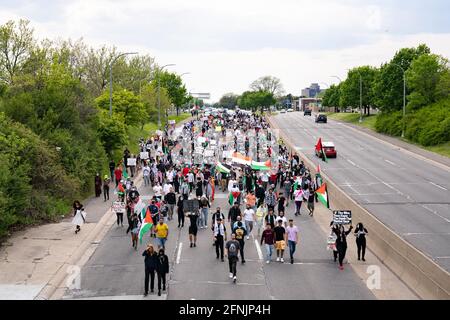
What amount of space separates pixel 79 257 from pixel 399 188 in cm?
2077

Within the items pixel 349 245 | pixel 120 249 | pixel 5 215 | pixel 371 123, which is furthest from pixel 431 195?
pixel 371 123

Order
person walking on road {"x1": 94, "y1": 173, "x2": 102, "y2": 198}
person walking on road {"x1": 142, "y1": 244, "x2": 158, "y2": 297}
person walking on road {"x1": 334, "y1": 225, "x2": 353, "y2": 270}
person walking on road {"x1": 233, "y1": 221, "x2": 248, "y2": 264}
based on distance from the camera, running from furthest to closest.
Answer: person walking on road {"x1": 94, "y1": 173, "x2": 102, "y2": 198}
person walking on road {"x1": 334, "y1": 225, "x2": 353, "y2": 270}
person walking on road {"x1": 233, "y1": 221, "x2": 248, "y2": 264}
person walking on road {"x1": 142, "y1": 244, "x2": 158, "y2": 297}

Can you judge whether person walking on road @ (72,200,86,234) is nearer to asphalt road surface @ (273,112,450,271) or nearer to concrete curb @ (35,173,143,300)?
concrete curb @ (35,173,143,300)

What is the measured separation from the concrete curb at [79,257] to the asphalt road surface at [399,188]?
36.1 feet

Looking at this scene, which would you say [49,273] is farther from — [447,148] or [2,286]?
[447,148]

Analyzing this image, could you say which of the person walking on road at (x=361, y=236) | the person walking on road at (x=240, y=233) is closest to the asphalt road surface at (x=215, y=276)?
the person walking on road at (x=240, y=233)

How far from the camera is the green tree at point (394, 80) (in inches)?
2970

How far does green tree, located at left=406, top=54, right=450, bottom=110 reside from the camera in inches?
2670

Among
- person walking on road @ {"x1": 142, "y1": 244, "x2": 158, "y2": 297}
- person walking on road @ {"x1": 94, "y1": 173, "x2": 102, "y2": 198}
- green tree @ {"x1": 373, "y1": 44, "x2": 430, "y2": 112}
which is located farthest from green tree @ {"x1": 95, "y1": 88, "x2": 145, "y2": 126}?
person walking on road @ {"x1": 142, "y1": 244, "x2": 158, "y2": 297}

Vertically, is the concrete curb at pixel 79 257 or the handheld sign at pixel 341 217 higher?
the handheld sign at pixel 341 217

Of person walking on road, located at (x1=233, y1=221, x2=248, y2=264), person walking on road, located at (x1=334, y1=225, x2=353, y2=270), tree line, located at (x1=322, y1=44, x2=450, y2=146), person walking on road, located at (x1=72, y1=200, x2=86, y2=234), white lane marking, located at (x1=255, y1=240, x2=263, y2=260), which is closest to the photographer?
person walking on road, located at (x1=233, y1=221, x2=248, y2=264)

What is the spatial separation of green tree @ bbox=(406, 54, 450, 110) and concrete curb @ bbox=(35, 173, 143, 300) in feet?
161

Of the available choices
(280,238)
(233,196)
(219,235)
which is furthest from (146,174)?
(280,238)

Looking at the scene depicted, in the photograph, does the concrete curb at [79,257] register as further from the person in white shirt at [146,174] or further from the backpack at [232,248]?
the person in white shirt at [146,174]
